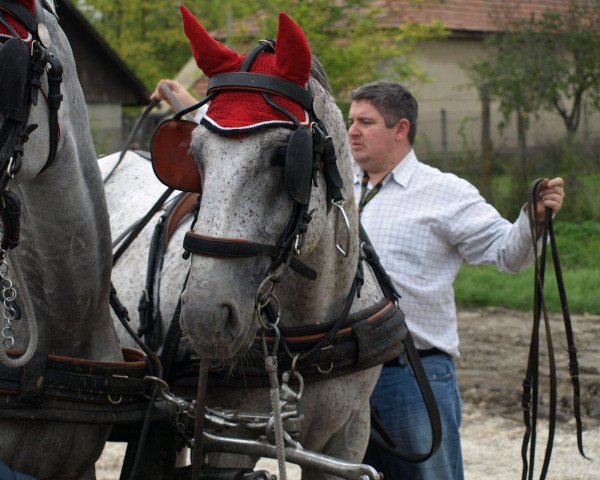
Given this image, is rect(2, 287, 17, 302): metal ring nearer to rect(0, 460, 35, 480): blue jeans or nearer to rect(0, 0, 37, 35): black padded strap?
rect(0, 460, 35, 480): blue jeans

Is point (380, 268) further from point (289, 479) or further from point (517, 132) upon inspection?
point (517, 132)

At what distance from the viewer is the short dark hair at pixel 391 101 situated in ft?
13.3

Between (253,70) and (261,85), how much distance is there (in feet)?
0.28

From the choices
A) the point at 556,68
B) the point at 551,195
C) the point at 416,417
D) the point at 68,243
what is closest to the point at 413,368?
the point at 416,417

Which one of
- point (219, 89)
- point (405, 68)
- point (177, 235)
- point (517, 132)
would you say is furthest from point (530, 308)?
point (219, 89)

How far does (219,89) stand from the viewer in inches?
112

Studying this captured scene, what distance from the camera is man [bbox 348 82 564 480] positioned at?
3895 millimetres

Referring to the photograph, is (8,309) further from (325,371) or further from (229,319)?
(325,371)

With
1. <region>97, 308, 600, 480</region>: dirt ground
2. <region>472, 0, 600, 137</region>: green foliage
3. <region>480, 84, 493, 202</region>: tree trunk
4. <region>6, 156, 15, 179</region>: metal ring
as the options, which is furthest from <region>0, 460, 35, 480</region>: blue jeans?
<region>472, 0, 600, 137</region>: green foliage

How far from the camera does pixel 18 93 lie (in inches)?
93.4

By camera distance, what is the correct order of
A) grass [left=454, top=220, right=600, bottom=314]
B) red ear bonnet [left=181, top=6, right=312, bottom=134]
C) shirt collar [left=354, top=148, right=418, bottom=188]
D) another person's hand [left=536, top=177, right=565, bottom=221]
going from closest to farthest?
red ear bonnet [left=181, top=6, right=312, bottom=134]
another person's hand [left=536, top=177, right=565, bottom=221]
shirt collar [left=354, top=148, right=418, bottom=188]
grass [left=454, top=220, right=600, bottom=314]

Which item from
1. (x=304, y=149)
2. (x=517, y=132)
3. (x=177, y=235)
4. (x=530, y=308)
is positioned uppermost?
(x=304, y=149)

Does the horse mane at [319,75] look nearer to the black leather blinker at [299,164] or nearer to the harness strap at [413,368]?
the black leather blinker at [299,164]

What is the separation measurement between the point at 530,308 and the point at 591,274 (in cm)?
107
